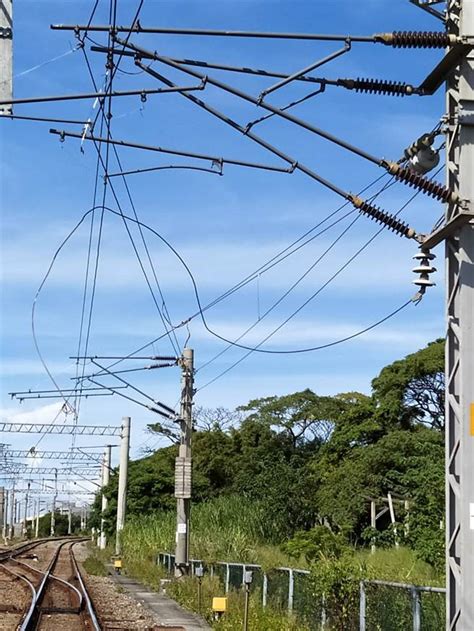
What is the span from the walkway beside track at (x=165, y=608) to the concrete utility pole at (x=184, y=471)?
132 centimetres

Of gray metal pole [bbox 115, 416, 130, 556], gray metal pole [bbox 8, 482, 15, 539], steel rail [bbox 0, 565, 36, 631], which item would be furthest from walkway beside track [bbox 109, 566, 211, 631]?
gray metal pole [bbox 8, 482, 15, 539]

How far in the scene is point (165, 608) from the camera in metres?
23.0

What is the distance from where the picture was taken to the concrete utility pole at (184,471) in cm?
2888

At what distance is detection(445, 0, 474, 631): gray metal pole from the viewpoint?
10352 millimetres

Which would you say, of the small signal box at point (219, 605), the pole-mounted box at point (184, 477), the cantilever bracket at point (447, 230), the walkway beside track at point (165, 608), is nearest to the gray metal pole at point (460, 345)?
the cantilever bracket at point (447, 230)

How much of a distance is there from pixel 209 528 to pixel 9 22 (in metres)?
23.8

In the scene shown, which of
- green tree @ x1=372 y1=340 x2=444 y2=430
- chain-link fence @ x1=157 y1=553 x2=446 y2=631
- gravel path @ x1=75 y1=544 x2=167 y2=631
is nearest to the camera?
chain-link fence @ x1=157 y1=553 x2=446 y2=631

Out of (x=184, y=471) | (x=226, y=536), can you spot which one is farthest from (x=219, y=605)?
(x=226, y=536)

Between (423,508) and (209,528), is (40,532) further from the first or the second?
(423,508)

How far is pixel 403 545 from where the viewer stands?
27016 millimetres

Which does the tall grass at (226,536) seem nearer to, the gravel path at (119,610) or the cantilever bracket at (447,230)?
the gravel path at (119,610)

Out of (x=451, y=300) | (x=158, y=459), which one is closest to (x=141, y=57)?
(x=451, y=300)

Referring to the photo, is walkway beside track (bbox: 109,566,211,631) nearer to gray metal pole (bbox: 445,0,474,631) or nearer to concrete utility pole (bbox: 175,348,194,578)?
concrete utility pole (bbox: 175,348,194,578)

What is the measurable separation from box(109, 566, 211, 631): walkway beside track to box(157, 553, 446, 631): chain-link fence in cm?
142
